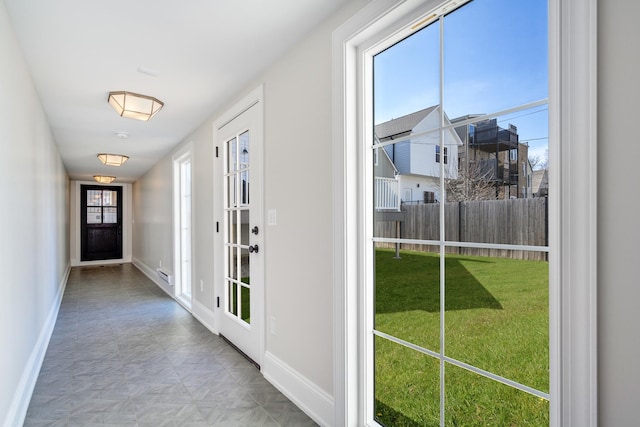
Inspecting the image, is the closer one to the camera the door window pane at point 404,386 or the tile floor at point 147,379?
the door window pane at point 404,386

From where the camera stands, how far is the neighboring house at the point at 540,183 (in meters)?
1.14

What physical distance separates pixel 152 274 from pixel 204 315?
3.48 meters

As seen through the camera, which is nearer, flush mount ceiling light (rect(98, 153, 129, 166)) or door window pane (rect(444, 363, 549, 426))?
door window pane (rect(444, 363, 549, 426))

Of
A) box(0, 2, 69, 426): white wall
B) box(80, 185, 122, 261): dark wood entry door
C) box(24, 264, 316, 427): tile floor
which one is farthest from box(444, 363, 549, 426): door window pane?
box(80, 185, 122, 261): dark wood entry door

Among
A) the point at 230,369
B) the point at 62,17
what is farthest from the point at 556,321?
the point at 62,17

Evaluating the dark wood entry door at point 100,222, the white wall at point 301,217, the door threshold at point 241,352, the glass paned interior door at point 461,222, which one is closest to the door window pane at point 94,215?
the dark wood entry door at point 100,222

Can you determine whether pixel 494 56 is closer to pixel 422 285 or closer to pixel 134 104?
pixel 422 285

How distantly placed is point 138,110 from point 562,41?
3086 millimetres

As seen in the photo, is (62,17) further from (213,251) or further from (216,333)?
(216,333)

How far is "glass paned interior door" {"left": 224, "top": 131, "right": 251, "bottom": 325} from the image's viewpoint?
300 cm

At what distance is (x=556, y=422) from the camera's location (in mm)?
1037

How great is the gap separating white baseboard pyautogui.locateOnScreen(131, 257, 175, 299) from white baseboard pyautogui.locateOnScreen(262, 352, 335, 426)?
3277 mm

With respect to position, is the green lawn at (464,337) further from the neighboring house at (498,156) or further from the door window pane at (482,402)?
the neighboring house at (498,156)

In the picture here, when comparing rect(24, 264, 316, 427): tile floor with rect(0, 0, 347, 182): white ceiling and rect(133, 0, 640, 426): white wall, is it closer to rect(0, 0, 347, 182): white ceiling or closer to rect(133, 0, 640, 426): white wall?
rect(133, 0, 640, 426): white wall
